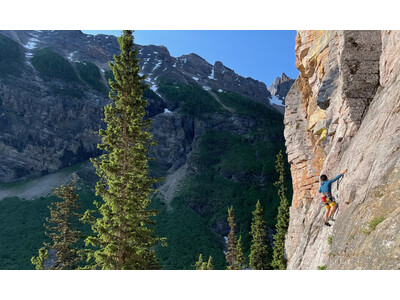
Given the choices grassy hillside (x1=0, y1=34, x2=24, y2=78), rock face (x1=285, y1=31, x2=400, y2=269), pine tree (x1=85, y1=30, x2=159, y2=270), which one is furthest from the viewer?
grassy hillside (x1=0, y1=34, x2=24, y2=78)

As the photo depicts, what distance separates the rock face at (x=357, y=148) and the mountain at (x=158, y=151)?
61673 mm

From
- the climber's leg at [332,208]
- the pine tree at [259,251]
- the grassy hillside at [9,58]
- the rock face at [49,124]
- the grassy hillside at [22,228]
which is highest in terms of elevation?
the grassy hillside at [9,58]

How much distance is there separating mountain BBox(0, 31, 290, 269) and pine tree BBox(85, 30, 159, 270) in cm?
6015

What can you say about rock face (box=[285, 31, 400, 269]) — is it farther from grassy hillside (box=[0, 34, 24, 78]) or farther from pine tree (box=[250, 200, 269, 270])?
grassy hillside (box=[0, 34, 24, 78])

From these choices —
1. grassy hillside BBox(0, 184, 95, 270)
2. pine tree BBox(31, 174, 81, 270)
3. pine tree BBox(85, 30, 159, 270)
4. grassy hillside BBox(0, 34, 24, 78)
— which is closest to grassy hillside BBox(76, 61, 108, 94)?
grassy hillside BBox(0, 34, 24, 78)

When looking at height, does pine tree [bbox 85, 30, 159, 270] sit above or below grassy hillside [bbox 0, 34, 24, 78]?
below

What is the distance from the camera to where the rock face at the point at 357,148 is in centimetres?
764

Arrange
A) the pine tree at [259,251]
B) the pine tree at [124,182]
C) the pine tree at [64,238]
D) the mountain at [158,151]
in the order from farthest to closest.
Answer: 1. the mountain at [158,151]
2. the pine tree at [259,251]
3. the pine tree at [64,238]
4. the pine tree at [124,182]

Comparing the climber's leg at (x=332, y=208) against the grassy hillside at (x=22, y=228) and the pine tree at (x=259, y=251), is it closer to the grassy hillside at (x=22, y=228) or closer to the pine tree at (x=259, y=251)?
the pine tree at (x=259, y=251)

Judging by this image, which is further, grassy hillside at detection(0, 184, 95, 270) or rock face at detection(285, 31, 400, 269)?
grassy hillside at detection(0, 184, 95, 270)

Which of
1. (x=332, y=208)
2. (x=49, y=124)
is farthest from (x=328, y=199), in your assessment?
(x=49, y=124)

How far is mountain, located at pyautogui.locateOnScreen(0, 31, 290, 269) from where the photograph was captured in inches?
3514

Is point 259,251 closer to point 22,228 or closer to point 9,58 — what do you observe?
point 22,228

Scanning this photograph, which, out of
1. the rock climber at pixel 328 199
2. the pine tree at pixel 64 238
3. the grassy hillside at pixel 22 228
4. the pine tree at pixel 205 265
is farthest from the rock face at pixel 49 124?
the rock climber at pixel 328 199
